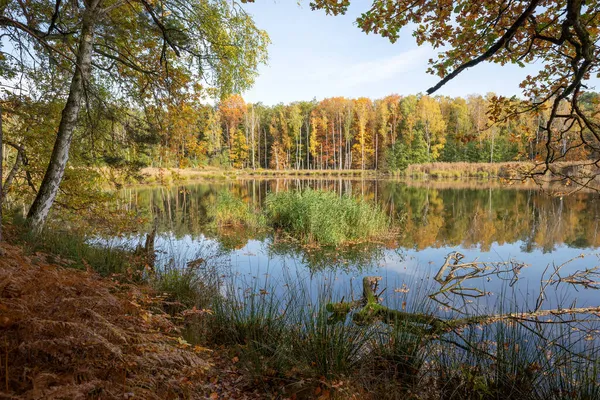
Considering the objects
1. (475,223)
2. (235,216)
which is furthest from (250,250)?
(475,223)

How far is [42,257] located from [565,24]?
15.3ft

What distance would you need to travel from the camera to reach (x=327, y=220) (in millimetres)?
10156

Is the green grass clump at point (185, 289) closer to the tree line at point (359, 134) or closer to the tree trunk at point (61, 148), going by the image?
the tree trunk at point (61, 148)

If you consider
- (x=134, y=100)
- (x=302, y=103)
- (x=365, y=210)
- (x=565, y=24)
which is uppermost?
(x=302, y=103)

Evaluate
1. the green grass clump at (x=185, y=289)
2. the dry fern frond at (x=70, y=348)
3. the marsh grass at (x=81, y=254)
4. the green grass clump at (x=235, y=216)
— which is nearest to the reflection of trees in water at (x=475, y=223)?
the green grass clump at (x=235, y=216)

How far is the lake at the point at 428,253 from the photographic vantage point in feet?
18.3

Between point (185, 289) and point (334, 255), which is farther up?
point (185, 289)

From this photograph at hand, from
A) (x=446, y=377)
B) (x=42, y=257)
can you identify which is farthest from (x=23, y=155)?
(x=446, y=377)

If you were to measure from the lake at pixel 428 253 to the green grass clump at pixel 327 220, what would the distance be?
1.82 ft

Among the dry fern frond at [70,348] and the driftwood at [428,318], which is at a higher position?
the dry fern frond at [70,348]

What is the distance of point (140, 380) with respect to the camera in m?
1.77

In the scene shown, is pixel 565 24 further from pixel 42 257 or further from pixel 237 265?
pixel 237 265

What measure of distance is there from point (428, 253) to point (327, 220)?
2.98 metres

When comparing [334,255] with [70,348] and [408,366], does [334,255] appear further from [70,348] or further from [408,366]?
[70,348]
